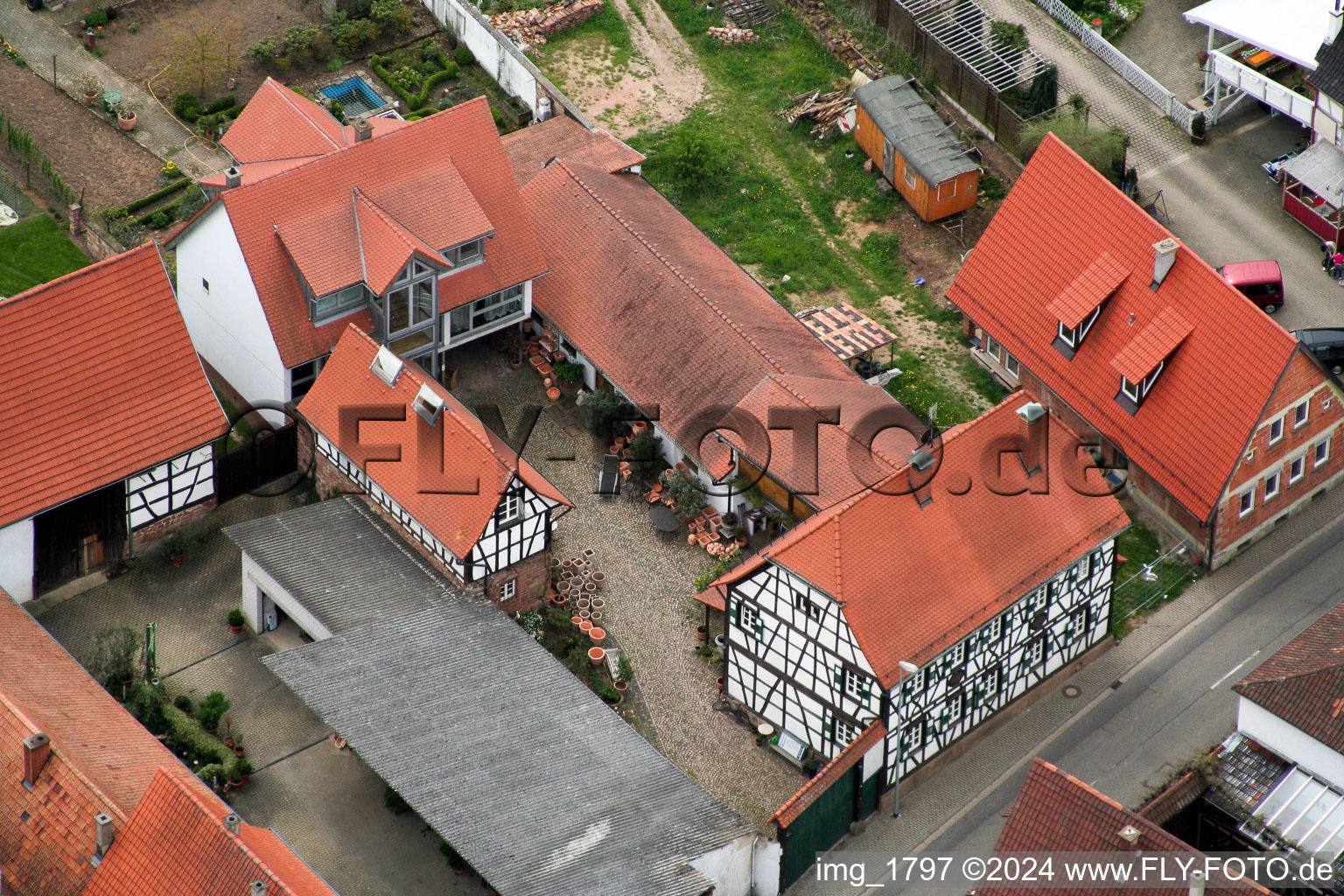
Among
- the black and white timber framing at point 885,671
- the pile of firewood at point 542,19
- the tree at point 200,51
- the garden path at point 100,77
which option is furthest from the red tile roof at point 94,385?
the pile of firewood at point 542,19

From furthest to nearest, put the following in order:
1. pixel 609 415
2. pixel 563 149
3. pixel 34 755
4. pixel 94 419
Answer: pixel 563 149, pixel 609 415, pixel 94 419, pixel 34 755

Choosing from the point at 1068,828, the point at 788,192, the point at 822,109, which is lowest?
the point at 1068,828

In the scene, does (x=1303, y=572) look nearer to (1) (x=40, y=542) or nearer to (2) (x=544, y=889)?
(2) (x=544, y=889)

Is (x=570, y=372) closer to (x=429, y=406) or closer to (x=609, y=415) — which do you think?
(x=609, y=415)

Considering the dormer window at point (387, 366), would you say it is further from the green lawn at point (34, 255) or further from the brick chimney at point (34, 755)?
the green lawn at point (34, 255)

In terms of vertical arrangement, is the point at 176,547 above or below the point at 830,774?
above

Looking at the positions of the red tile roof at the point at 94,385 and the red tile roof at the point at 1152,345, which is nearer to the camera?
the red tile roof at the point at 94,385

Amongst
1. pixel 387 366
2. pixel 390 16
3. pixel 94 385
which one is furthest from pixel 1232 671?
pixel 390 16
